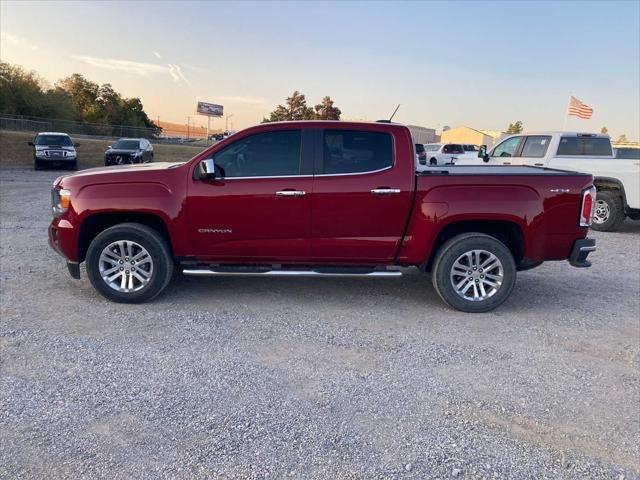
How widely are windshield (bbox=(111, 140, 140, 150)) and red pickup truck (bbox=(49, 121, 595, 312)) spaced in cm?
1894

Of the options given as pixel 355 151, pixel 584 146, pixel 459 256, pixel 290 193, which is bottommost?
pixel 459 256

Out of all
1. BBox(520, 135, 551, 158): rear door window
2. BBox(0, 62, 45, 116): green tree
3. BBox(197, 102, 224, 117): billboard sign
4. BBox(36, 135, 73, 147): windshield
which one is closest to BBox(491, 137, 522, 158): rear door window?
BBox(520, 135, 551, 158): rear door window

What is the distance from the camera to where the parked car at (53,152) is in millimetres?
21306

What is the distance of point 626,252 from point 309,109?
59.1 meters

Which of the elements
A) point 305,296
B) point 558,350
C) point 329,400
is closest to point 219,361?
point 329,400

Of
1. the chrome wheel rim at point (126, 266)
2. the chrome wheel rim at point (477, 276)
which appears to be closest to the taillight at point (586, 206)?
the chrome wheel rim at point (477, 276)

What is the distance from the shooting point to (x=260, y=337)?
4406 mm

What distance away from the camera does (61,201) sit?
5137mm

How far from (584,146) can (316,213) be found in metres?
9.05

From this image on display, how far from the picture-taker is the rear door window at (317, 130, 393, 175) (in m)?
5.11

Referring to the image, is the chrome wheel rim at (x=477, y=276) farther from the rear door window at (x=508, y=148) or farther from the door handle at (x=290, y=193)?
the rear door window at (x=508, y=148)

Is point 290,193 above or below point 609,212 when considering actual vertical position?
above

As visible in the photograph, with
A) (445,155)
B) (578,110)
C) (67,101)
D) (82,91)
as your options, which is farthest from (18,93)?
(578,110)

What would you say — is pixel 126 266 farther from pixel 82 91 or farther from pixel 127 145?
pixel 82 91
